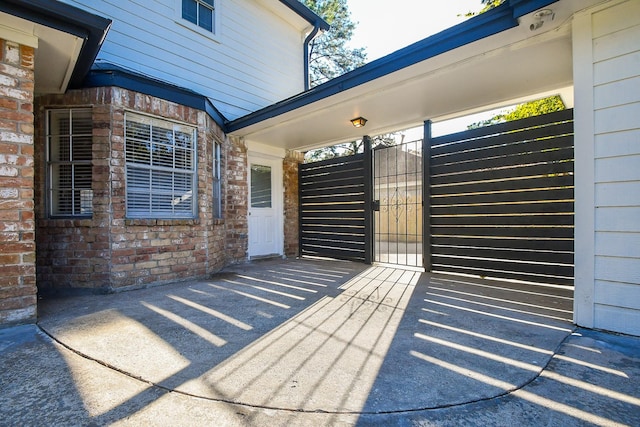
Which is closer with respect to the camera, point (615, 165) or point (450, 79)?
point (615, 165)

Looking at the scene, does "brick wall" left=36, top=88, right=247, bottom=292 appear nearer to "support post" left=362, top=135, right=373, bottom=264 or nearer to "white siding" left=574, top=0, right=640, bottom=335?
"support post" left=362, top=135, right=373, bottom=264

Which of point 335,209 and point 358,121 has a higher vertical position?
point 358,121

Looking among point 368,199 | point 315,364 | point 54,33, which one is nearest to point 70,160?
point 54,33

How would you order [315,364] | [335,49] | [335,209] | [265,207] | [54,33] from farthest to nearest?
[335,49]
[265,207]
[335,209]
[54,33]
[315,364]

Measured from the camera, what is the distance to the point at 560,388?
1.65m

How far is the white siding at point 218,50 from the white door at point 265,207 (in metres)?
1.20

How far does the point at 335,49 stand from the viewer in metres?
13.2

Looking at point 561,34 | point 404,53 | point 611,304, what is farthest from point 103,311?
point 561,34

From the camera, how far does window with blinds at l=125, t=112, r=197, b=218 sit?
155 inches

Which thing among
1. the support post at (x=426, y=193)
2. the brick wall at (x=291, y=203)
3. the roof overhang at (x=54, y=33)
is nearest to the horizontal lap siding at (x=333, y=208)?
the brick wall at (x=291, y=203)

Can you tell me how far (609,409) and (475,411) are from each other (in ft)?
2.09

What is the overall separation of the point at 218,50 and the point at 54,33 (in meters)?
3.71

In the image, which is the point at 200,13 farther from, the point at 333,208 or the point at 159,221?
the point at 333,208

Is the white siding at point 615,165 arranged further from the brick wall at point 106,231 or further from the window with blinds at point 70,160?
the window with blinds at point 70,160
